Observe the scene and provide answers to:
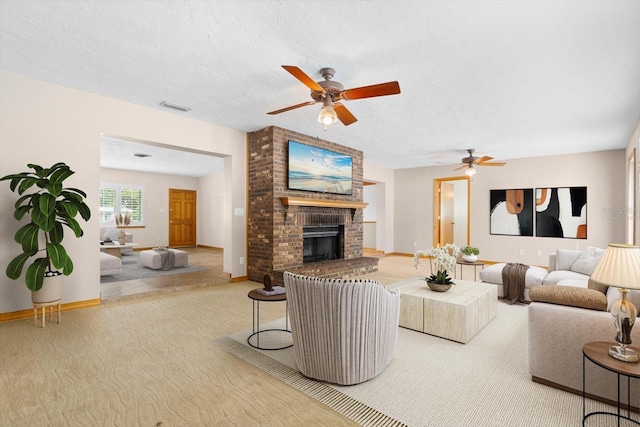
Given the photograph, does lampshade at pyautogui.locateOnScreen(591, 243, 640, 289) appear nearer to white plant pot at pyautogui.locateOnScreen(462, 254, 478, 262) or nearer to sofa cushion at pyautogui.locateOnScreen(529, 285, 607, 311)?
sofa cushion at pyautogui.locateOnScreen(529, 285, 607, 311)

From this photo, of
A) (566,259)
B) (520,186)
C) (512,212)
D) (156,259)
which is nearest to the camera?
(566,259)

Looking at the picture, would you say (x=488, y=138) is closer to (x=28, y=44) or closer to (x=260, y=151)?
(x=260, y=151)

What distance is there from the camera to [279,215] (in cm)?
538

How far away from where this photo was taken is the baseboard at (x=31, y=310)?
348 cm

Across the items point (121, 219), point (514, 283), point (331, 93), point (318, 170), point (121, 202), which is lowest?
point (514, 283)

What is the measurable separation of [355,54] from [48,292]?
400cm

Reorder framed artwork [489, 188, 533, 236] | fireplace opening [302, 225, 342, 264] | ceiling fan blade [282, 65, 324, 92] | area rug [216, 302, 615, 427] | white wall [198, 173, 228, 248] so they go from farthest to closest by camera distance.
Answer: white wall [198, 173, 228, 248], framed artwork [489, 188, 533, 236], fireplace opening [302, 225, 342, 264], ceiling fan blade [282, 65, 324, 92], area rug [216, 302, 615, 427]

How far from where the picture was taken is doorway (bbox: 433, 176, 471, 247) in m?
8.85

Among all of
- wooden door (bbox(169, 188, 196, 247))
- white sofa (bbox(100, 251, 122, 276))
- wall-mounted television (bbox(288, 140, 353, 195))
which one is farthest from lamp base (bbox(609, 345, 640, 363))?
wooden door (bbox(169, 188, 196, 247))

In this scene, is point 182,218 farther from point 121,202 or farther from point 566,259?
point 566,259

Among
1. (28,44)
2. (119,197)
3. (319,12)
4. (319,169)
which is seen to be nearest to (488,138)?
(319,169)

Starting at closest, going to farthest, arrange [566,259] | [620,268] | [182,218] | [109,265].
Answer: [620,268] < [566,259] < [109,265] < [182,218]

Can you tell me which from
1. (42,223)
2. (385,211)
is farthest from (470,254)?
(42,223)

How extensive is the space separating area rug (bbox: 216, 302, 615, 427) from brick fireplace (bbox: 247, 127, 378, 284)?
245cm
